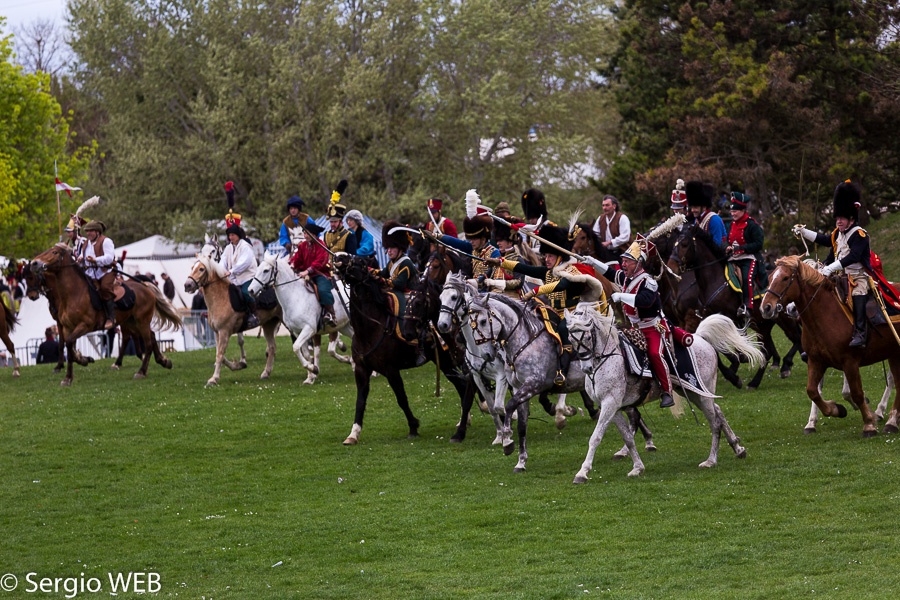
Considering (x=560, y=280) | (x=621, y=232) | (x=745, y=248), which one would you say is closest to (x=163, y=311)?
(x=621, y=232)

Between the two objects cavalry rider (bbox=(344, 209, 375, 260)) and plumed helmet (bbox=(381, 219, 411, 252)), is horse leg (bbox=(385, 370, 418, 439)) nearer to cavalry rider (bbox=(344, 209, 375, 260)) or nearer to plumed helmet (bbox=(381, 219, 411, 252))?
plumed helmet (bbox=(381, 219, 411, 252))

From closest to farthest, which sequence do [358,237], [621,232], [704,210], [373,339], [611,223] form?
[373,339] < [704,210] < [621,232] < [611,223] < [358,237]

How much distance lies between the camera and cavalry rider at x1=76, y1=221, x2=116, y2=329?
22.8 meters

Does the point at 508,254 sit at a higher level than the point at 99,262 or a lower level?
lower

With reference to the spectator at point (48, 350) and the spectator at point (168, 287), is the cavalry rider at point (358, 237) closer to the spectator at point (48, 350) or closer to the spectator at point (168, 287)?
the spectator at point (48, 350)

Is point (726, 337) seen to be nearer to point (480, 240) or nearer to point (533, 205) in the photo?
point (480, 240)

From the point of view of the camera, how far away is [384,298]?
15.6 metres

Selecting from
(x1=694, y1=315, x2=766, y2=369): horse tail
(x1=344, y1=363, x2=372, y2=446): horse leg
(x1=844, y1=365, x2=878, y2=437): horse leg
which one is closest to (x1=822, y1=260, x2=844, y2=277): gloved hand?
(x1=844, y1=365, x2=878, y2=437): horse leg

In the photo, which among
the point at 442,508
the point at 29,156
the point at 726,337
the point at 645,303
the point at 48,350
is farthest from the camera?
the point at 29,156

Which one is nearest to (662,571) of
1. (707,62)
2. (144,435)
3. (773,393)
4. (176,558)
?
(176,558)

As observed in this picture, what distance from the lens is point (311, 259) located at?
21203 mm

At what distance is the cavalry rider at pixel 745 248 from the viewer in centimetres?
1805

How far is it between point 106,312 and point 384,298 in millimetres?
9063

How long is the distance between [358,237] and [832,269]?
8.58 m
